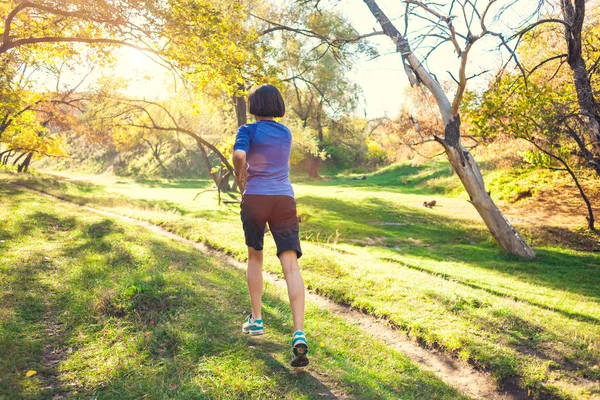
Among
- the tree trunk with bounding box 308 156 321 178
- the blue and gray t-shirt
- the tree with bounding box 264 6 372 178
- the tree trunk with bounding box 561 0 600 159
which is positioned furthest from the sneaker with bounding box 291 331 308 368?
the tree trunk with bounding box 308 156 321 178

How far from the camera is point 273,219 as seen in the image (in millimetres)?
3703

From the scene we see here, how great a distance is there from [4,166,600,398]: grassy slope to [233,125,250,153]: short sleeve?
11.0ft

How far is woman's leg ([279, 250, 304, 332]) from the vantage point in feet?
11.7

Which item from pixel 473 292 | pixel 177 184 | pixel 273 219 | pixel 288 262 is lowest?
pixel 177 184

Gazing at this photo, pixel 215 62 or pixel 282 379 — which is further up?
pixel 215 62

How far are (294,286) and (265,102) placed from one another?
1669 millimetres

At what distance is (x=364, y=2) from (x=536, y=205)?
13761 mm

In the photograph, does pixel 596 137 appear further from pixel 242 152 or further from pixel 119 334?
pixel 119 334

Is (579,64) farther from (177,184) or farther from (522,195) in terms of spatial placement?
(177,184)

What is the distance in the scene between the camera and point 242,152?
11.3 feet

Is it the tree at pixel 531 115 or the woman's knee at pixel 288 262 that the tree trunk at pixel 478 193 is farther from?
the woman's knee at pixel 288 262

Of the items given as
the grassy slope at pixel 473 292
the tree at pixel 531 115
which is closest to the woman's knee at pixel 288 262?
the grassy slope at pixel 473 292

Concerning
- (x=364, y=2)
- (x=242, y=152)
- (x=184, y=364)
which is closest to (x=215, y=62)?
(x=364, y=2)

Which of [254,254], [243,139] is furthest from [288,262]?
[243,139]
